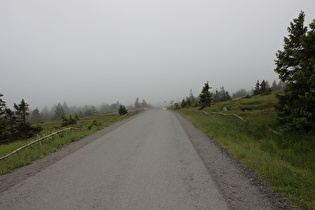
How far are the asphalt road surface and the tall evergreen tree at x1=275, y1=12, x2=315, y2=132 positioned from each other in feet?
13.8

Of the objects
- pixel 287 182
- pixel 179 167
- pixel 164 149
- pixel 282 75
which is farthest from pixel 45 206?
pixel 282 75

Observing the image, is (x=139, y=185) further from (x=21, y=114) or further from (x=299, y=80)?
(x=21, y=114)

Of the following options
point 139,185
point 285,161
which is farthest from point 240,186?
point 285,161

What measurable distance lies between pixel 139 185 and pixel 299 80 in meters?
7.63

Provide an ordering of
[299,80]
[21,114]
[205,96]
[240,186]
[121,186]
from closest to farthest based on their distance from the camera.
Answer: [240,186], [121,186], [299,80], [21,114], [205,96]

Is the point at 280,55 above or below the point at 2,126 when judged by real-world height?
above

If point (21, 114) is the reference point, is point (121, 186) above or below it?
below

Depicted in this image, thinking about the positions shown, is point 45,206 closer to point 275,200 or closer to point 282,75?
point 275,200

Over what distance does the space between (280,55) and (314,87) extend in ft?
→ 8.54

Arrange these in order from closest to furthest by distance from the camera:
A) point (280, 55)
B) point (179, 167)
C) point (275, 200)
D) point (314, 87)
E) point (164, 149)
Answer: point (275, 200) → point (179, 167) → point (314, 87) → point (164, 149) → point (280, 55)

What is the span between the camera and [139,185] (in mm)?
3346

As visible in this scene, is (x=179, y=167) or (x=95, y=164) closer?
(x=179, y=167)

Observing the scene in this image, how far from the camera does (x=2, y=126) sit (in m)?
26.8

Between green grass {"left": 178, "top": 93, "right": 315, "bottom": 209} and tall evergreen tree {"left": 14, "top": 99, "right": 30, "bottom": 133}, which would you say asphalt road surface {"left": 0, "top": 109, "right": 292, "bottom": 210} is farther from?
tall evergreen tree {"left": 14, "top": 99, "right": 30, "bottom": 133}
